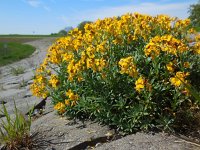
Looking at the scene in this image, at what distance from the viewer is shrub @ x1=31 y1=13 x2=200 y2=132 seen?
4.02m

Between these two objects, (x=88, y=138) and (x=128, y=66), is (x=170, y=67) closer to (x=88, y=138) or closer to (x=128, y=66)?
(x=128, y=66)

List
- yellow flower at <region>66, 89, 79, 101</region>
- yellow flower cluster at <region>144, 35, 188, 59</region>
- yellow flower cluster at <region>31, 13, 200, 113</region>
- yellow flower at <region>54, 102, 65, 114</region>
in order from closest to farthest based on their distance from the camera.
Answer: yellow flower cluster at <region>144, 35, 188, 59</region>
yellow flower cluster at <region>31, 13, 200, 113</region>
yellow flower at <region>66, 89, 79, 101</region>
yellow flower at <region>54, 102, 65, 114</region>

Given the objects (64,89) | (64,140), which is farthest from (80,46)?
(64,140)

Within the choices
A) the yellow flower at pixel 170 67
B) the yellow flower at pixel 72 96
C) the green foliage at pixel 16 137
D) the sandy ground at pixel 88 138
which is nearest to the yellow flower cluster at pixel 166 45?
the yellow flower at pixel 170 67

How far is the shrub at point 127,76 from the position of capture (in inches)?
158

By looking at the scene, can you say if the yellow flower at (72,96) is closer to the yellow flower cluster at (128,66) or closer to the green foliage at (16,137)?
the green foliage at (16,137)

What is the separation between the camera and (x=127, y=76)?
14.1 ft

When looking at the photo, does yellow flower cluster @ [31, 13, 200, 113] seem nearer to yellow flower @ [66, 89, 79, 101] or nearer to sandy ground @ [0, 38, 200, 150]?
yellow flower @ [66, 89, 79, 101]

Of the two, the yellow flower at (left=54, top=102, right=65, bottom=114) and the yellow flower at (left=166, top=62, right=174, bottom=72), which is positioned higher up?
the yellow flower at (left=166, top=62, right=174, bottom=72)

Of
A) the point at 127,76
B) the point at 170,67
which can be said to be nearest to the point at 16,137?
the point at 127,76

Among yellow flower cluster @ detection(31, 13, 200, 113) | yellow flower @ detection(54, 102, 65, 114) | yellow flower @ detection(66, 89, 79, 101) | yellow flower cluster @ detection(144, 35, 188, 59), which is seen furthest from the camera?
yellow flower @ detection(54, 102, 65, 114)

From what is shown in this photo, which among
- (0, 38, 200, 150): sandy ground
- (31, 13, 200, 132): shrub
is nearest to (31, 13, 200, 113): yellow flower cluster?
(31, 13, 200, 132): shrub

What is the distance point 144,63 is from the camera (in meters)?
4.53

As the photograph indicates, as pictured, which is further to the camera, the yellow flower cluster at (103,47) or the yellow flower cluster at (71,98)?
the yellow flower cluster at (71,98)
